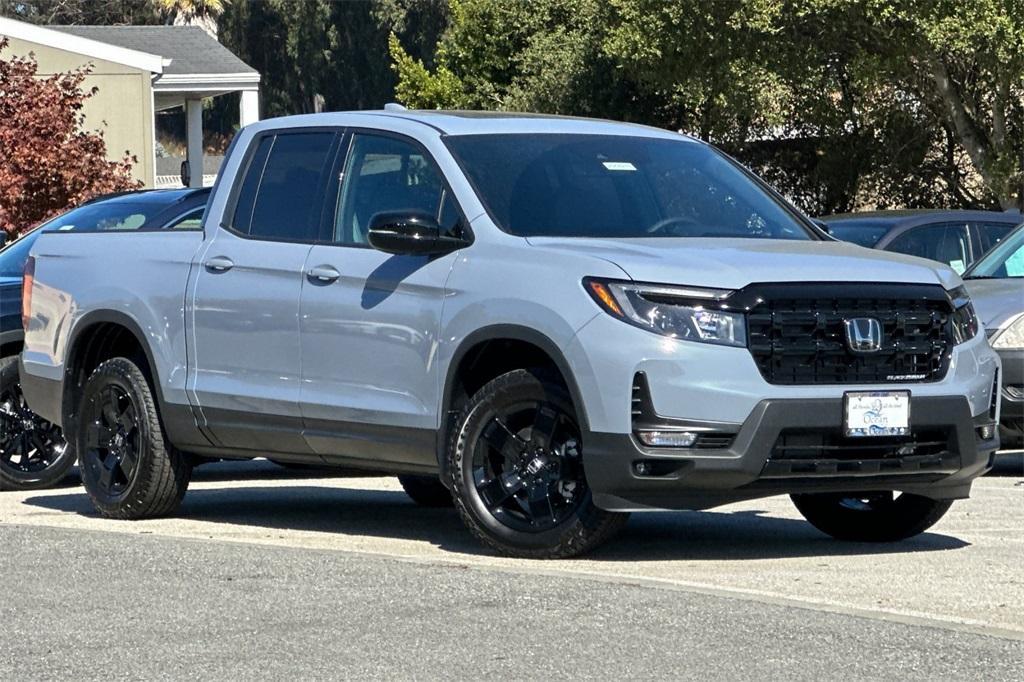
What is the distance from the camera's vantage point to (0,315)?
12656mm

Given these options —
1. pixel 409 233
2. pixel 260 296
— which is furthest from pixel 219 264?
pixel 409 233

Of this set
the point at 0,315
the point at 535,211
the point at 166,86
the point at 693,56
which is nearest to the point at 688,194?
the point at 535,211

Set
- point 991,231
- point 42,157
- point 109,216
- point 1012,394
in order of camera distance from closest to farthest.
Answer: point 1012,394 < point 109,216 < point 991,231 < point 42,157

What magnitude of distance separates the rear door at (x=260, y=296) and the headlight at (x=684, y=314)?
194cm

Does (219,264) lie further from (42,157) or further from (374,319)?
(42,157)

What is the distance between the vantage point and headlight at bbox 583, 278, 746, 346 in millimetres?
7926

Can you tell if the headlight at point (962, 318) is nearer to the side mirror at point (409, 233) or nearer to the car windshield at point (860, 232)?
the side mirror at point (409, 233)

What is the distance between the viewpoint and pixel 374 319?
8.89 meters

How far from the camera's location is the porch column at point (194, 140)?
43.7 metres

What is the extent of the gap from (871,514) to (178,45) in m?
39.6

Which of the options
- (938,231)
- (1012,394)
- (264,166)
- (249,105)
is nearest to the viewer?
(264,166)

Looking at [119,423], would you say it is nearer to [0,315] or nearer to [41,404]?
[41,404]

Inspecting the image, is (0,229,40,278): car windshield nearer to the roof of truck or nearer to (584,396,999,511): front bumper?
the roof of truck

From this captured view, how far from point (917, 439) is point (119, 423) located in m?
4.18
